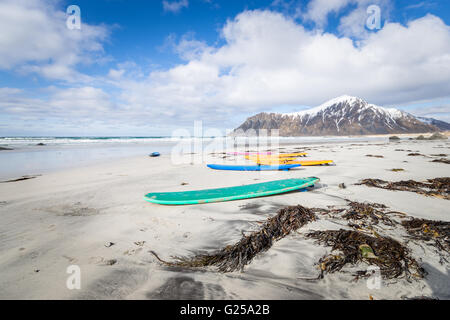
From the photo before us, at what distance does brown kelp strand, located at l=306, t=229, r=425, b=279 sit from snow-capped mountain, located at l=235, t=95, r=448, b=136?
251 feet

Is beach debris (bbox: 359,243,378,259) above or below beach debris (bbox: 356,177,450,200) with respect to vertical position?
below

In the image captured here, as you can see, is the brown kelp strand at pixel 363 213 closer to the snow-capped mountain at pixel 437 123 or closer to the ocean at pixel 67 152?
the ocean at pixel 67 152

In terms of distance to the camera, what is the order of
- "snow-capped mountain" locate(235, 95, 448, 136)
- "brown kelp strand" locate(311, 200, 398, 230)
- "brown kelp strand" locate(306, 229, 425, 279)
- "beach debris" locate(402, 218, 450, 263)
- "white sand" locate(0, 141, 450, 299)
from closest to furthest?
"white sand" locate(0, 141, 450, 299) → "brown kelp strand" locate(306, 229, 425, 279) → "beach debris" locate(402, 218, 450, 263) → "brown kelp strand" locate(311, 200, 398, 230) → "snow-capped mountain" locate(235, 95, 448, 136)

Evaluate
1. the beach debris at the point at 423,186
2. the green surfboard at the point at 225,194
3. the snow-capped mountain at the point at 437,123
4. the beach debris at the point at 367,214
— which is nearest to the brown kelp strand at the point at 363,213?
the beach debris at the point at 367,214

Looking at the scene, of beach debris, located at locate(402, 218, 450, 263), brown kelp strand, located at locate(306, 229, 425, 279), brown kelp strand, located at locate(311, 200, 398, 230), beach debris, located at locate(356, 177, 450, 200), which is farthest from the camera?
beach debris, located at locate(356, 177, 450, 200)

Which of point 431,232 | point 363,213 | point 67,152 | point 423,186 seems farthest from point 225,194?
point 67,152

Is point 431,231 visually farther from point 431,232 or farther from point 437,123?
point 437,123

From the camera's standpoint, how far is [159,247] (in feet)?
7.76

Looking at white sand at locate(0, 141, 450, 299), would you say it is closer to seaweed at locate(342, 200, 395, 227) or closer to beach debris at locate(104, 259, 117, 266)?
beach debris at locate(104, 259, 117, 266)

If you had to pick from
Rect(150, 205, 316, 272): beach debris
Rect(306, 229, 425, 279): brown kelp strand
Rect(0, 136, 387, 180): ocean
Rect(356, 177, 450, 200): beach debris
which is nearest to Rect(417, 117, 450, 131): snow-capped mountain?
Rect(0, 136, 387, 180): ocean

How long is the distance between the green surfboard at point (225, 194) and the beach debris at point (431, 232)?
1.94 metres

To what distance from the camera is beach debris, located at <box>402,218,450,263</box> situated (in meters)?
2.17

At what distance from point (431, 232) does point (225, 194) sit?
3094 mm

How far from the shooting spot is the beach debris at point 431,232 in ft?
7.12
